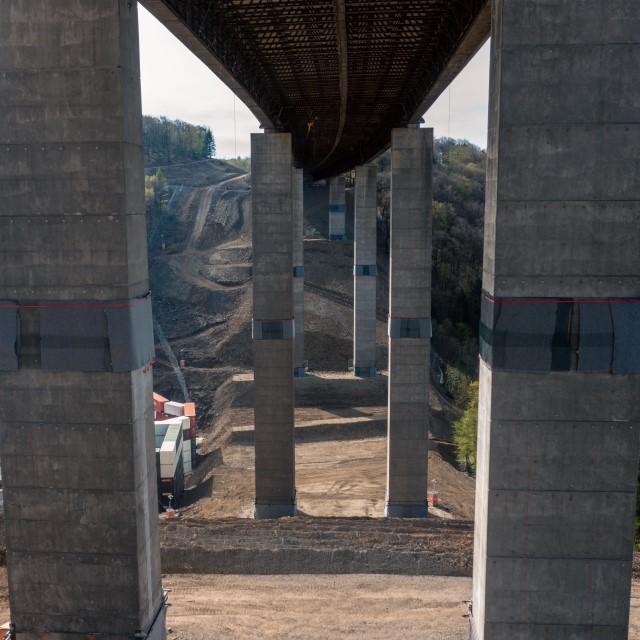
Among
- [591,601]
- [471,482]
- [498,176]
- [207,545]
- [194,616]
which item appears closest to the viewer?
[498,176]

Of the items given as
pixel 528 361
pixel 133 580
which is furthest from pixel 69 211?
pixel 528 361

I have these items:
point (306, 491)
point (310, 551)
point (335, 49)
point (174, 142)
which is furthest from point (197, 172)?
point (310, 551)

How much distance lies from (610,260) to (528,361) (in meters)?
2.23

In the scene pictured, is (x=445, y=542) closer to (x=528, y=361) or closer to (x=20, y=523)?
(x=528, y=361)

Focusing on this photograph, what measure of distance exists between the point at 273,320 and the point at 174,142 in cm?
14306

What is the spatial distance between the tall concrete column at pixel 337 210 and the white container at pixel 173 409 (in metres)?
33.3

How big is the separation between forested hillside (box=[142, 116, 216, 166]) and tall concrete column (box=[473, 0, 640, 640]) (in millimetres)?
130714

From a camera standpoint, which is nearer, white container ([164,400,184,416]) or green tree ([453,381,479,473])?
green tree ([453,381,479,473])

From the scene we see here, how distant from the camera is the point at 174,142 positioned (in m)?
160

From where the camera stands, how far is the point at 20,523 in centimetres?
1242

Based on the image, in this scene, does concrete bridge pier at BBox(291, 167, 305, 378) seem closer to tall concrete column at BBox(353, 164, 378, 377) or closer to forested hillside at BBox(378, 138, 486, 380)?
tall concrete column at BBox(353, 164, 378, 377)

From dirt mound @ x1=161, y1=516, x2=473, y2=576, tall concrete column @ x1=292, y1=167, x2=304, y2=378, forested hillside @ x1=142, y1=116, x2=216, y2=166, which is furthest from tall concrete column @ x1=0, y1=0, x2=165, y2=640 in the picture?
forested hillside @ x1=142, y1=116, x2=216, y2=166

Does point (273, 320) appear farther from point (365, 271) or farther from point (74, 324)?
point (365, 271)

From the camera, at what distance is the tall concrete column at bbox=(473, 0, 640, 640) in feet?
36.1
